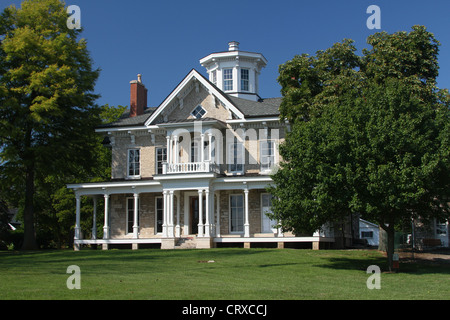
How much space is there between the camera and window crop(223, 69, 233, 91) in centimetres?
3866

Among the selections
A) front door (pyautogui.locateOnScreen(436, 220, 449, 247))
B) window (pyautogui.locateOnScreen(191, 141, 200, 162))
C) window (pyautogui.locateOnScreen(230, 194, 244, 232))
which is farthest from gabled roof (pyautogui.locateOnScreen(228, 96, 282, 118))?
front door (pyautogui.locateOnScreen(436, 220, 449, 247))

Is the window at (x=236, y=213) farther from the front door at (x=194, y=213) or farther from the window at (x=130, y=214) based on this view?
the window at (x=130, y=214)

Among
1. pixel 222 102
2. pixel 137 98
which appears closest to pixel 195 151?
pixel 222 102

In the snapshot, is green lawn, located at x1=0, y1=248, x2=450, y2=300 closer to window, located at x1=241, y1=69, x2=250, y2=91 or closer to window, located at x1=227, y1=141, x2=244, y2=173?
window, located at x1=227, y1=141, x2=244, y2=173

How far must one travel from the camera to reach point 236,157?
1236 inches

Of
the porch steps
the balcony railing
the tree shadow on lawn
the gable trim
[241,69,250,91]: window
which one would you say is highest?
[241,69,250,91]: window

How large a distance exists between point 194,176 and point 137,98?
10.3m

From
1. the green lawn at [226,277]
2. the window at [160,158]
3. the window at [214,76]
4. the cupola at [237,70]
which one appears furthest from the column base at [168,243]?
the window at [214,76]

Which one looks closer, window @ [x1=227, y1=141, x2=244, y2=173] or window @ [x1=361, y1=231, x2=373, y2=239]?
window @ [x1=227, y1=141, x2=244, y2=173]

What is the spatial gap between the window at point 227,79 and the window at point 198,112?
22.1 feet

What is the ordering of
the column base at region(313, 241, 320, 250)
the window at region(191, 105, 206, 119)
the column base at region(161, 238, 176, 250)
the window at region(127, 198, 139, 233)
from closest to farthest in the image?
the column base at region(313, 241, 320, 250), the column base at region(161, 238, 176, 250), the window at region(191, 105, 206, 119), the window at region(127, 198, 139, 233)

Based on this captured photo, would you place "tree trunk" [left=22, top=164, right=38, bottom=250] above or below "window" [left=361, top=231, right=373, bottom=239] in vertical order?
above

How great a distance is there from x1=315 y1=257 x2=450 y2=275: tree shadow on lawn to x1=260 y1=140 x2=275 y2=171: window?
8.81 meters

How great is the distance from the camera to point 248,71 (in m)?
38.9
